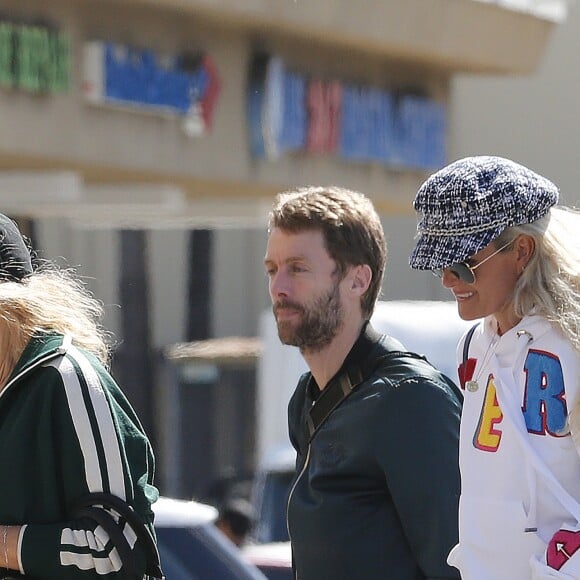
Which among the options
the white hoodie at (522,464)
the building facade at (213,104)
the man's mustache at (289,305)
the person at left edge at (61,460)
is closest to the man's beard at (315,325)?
the man's mustache at (289,305)

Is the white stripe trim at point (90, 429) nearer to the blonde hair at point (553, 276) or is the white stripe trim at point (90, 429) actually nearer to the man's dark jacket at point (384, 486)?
the man's dark jacket at point (384, 486)

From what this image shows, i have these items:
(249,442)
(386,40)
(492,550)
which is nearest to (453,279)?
(492,550)

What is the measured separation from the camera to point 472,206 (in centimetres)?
328

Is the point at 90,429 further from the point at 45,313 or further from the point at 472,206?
the point at 472,206

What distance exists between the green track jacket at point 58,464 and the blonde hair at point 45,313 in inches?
4.1

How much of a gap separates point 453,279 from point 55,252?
974 inches

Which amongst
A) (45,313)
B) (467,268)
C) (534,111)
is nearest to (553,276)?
(467,268)

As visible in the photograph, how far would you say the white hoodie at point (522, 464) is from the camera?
311cm

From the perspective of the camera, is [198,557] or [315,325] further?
[198,557]

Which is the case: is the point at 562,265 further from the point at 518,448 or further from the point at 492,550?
the point at 492,550

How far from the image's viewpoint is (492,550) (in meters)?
3.16

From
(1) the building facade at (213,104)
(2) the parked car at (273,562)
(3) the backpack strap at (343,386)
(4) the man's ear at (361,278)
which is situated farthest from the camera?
(1) the building facade at (213,104)

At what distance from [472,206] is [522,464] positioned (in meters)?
0.52

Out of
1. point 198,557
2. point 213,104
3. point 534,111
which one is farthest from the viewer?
point 534,111
